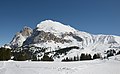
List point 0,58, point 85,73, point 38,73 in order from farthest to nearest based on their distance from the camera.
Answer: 1. point 0,58
2. point 85,73
3. point 38,73

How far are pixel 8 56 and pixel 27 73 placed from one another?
79.2 metres

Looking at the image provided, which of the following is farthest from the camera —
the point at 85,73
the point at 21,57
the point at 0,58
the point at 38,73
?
the point at 21,57

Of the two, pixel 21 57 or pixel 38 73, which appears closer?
pixel 38 73

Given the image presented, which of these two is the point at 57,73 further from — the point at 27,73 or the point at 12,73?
the point at 12,73

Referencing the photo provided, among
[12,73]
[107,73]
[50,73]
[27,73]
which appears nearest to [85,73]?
[107,73]

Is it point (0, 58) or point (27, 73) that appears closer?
point (27, 73)

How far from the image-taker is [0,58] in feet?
337

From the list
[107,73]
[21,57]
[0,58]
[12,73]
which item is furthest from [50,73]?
[21,57]

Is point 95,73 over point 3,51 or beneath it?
beneath

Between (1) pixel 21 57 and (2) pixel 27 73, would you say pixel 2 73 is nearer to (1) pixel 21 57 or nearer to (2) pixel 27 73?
(2) pixel 27 73

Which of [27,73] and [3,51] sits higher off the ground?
[3,51]

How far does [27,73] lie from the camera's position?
30516mm

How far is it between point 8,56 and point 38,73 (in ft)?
→ 262

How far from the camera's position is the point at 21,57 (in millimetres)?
113500
